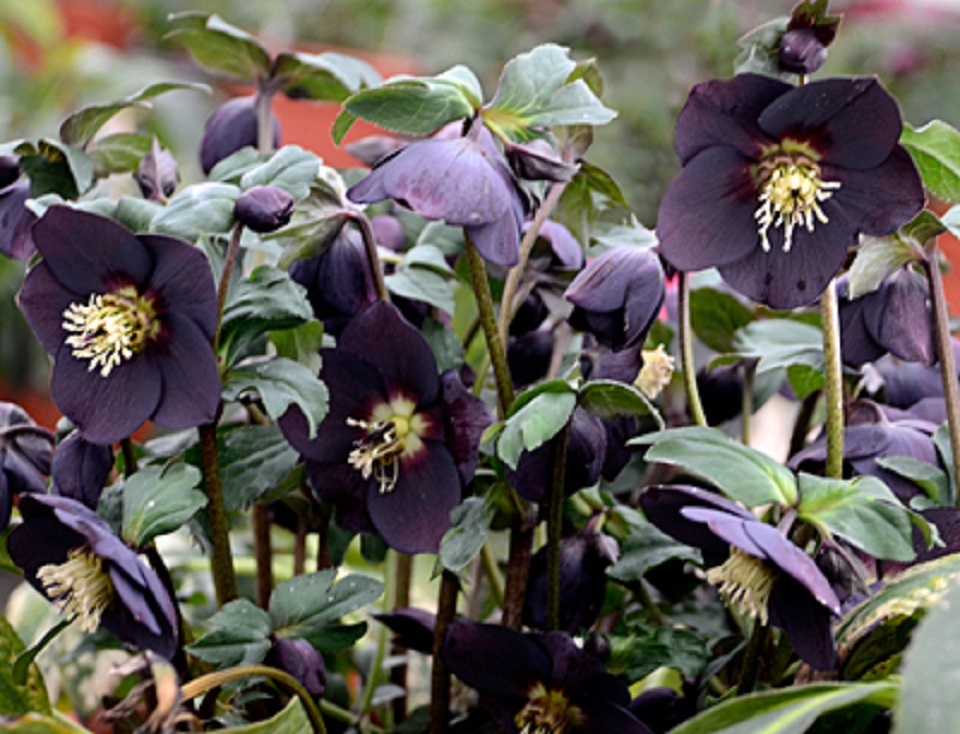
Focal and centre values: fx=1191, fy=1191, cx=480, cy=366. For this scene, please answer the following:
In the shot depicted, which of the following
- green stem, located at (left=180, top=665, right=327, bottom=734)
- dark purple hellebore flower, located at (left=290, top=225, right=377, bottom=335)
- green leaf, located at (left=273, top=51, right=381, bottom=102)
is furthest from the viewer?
green leaf, located at (left=273, top=51, right=381, bottom=102)

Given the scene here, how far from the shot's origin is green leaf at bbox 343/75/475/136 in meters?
0.44

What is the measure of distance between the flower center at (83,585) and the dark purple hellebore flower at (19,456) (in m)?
0.05

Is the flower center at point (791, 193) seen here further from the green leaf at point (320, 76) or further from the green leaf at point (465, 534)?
the green leaf at point (320, 76)

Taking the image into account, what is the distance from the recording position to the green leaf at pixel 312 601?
1.53 feet

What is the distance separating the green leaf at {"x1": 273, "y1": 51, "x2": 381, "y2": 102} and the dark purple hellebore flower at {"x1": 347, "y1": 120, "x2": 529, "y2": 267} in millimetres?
202

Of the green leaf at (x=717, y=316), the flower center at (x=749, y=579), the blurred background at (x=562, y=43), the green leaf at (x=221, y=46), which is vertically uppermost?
the blurred background at (x=562, y=43)

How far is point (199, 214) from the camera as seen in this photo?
17.5 inches

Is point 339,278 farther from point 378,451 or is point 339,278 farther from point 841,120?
point 841,120

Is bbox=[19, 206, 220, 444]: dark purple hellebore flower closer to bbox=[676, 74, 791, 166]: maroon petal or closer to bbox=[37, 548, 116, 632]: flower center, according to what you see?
bbox=[37, 548, 116, 632]: flower center

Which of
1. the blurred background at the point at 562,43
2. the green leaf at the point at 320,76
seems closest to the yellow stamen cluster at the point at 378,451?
the green leaf at the point at 320,76

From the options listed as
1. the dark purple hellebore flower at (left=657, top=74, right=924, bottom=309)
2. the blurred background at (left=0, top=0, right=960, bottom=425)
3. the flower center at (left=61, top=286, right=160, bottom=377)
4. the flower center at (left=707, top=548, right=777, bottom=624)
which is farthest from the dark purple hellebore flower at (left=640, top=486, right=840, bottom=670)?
the blurred background at (left=0, top=0, right=960, bottom=425)

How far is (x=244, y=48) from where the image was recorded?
0.65m

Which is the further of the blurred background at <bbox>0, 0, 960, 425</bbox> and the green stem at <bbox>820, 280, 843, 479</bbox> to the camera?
the blurred background at <bbox>0, 0, 960, 425</bbox>

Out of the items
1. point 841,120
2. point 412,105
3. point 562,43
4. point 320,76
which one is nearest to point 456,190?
point 412,105
